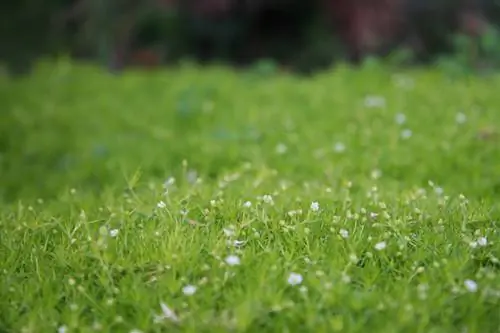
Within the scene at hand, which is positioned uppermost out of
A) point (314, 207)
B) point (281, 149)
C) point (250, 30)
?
point (314, 207)

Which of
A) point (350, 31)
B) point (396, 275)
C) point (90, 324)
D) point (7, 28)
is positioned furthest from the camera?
point (7, 28)

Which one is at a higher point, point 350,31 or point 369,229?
point 369,229

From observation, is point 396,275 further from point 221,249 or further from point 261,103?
point 261,103

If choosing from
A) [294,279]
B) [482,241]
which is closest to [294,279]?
[294,279]

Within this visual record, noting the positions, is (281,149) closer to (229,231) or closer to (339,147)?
(339,147)

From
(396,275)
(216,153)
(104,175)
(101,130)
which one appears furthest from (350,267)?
(101,130)
